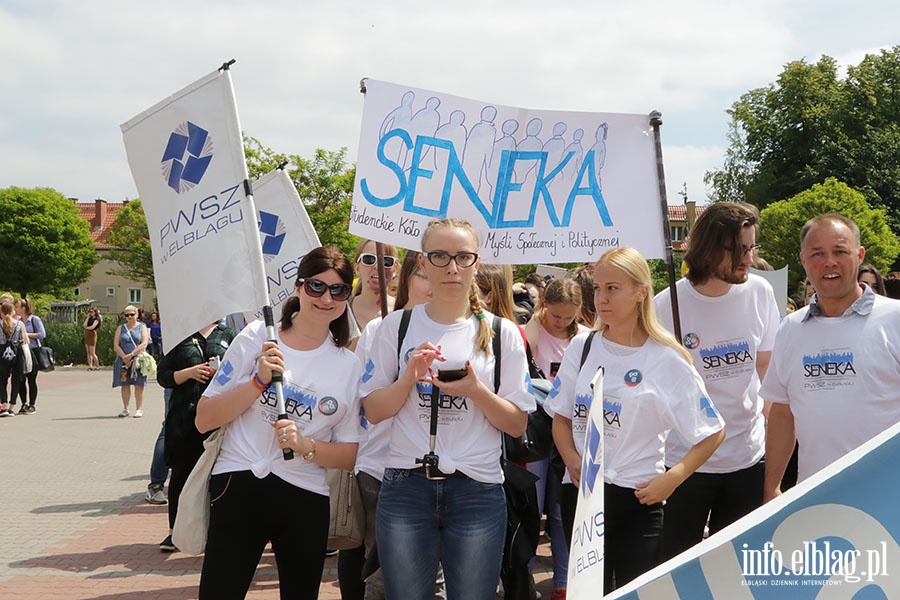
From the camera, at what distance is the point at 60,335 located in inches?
1293

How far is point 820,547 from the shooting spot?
158cm

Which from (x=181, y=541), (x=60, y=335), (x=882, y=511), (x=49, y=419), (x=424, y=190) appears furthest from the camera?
(x=60, y=335)

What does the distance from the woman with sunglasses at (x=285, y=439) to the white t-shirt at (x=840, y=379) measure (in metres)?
1.88

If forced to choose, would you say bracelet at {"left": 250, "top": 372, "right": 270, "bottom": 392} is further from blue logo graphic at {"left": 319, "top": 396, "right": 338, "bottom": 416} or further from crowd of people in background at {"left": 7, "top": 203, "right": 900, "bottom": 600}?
blue logo graphic at {"left": 319, "top": 396, "right": 338, "bottom": 416}

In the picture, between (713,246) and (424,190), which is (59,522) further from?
(713,246)

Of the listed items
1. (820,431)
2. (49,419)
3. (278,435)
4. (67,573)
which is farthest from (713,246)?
(49,419)

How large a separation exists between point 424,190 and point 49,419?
13.4 m

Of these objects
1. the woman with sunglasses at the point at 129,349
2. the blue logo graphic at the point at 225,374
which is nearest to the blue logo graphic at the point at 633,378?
the blue logo graphic at the point at 225,374

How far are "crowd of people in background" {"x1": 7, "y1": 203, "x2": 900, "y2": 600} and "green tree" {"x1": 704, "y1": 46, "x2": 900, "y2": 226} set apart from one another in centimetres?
Result: 4593

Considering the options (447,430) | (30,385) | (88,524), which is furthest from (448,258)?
(30,385)

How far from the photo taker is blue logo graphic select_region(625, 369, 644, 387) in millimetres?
3361

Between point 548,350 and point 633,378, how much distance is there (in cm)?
251

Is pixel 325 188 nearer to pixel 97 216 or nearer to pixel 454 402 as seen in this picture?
pixel 454 402

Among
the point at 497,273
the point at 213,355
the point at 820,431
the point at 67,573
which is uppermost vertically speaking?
the point at 497,273
